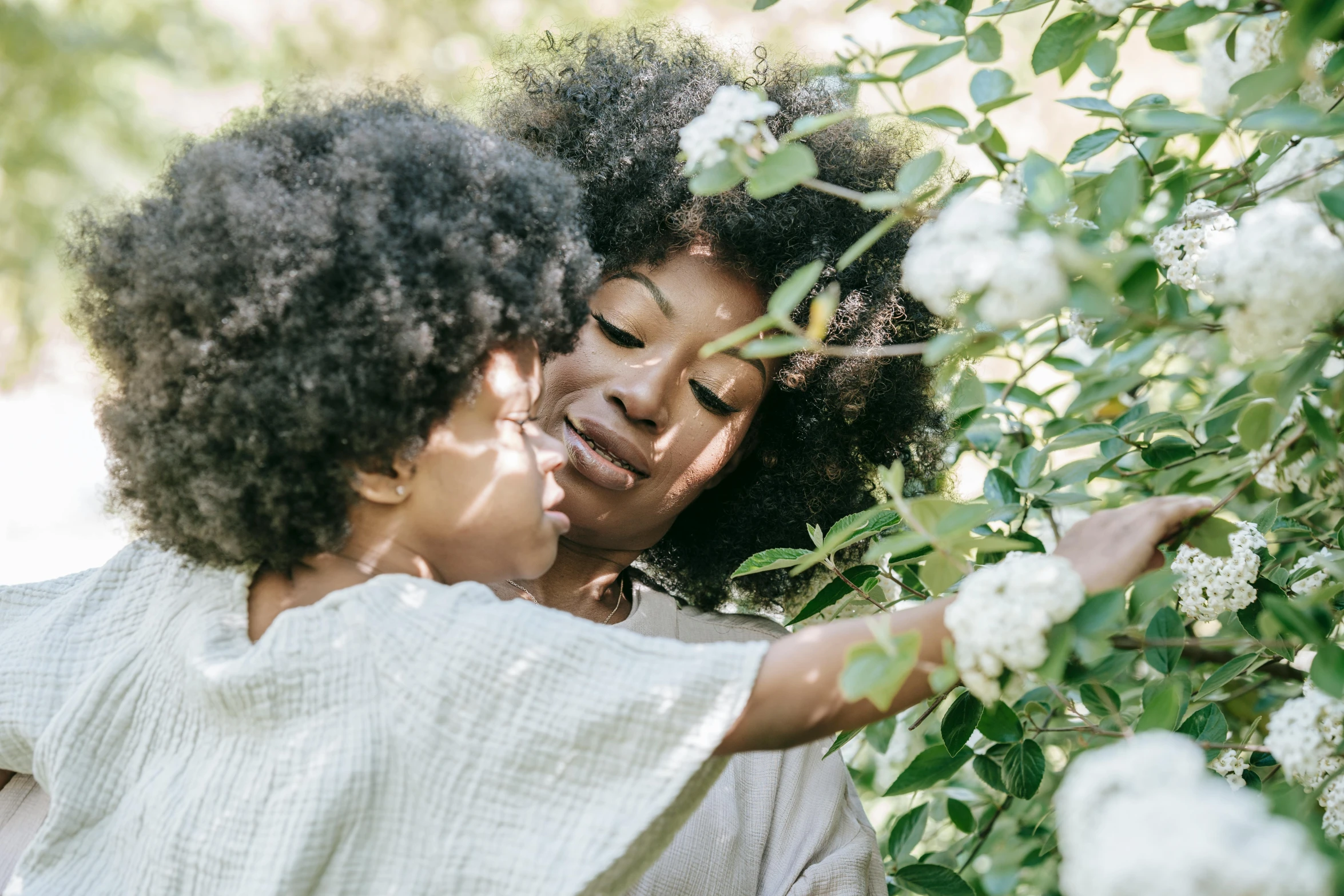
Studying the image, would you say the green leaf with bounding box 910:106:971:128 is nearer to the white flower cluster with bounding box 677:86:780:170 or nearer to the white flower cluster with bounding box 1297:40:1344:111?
the white flower cluster with bounding box 677:86:780:170

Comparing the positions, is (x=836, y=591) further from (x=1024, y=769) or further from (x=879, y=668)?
(x=879, y=668)

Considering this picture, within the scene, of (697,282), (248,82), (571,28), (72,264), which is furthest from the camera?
(248,82)

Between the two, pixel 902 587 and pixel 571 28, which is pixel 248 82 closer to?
pixel 571 28

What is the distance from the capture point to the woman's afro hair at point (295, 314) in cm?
134

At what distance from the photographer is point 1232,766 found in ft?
4.90

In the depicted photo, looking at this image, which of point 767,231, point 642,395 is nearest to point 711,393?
point 642,395

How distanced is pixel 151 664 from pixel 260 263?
52 cm

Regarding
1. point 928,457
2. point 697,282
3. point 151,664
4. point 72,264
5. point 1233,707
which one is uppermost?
point 72,264

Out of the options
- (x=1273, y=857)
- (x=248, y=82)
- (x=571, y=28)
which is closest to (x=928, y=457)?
(x=571, y=28)

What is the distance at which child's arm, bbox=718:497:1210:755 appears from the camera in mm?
1163

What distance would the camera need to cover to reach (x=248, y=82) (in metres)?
8.49

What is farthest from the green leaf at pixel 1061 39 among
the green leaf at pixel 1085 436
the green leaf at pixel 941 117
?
the green leaf at pixel 1085 436

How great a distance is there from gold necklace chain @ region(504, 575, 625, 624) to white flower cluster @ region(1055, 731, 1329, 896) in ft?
4.01

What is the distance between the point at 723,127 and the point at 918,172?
0.21 metres
